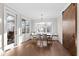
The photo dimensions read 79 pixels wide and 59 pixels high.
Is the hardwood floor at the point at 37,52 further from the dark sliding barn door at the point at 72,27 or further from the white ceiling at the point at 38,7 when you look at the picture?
the white ceiling at the point at 38,7

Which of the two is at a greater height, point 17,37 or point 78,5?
point 78,5

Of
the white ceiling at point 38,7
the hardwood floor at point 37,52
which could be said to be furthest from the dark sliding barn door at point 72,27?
the white ceiling at point 38,7

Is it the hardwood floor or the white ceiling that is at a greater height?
the white ceiling

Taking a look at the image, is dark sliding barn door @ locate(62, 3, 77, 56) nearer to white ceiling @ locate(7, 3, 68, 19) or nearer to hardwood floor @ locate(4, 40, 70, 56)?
hardwood floor @ locate(4, 40, 70, 56)

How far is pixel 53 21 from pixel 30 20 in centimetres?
214

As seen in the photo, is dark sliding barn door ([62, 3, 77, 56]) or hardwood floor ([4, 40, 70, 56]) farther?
hardwood floor ([4, 40, 70, 56])

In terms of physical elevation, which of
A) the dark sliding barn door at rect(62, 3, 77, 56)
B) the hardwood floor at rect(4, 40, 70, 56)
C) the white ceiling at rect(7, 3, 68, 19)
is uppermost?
the white ceiling at rect(7, 3, 68, 19)

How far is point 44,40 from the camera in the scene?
25.2 feet

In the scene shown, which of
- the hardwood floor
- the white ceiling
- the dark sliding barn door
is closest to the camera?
the dark sliding barn door

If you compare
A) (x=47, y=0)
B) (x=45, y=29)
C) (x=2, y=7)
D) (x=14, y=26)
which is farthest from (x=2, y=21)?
(x=45, y=29)

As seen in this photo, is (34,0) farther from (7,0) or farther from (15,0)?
(7,0)

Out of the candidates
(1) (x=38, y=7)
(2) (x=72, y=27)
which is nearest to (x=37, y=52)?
(2) (x=72, y=27)

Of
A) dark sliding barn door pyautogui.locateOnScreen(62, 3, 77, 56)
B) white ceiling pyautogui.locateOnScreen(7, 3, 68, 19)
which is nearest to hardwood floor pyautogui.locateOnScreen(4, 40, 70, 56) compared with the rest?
dark sliding barn door pyautogui.locateOnScreen(62, 3, 77, 56)

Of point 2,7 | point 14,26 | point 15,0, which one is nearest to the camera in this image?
point 15,0
